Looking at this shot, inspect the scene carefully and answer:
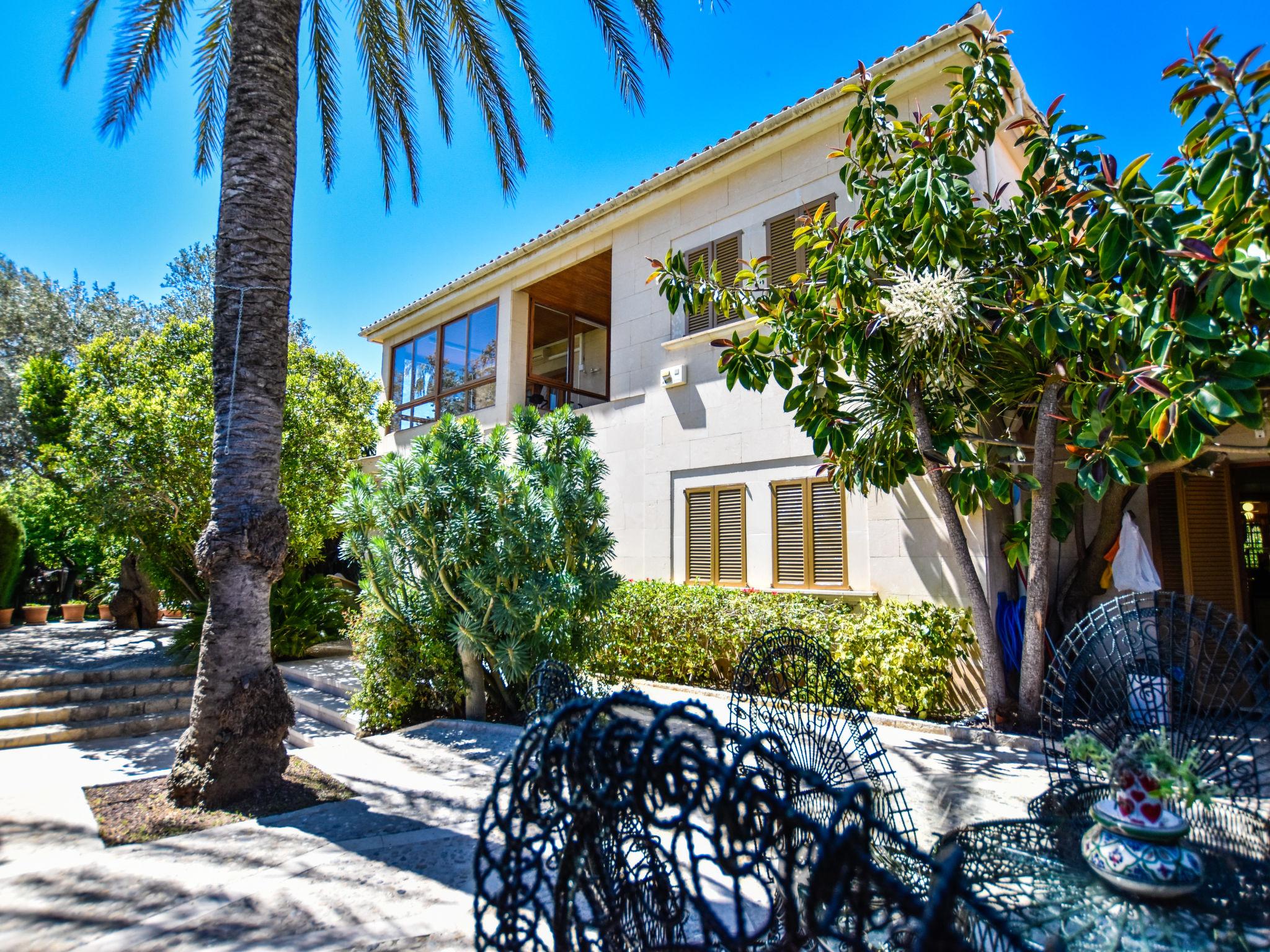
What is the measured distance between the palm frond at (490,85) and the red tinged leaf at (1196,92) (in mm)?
6944

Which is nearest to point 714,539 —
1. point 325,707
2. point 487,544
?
point 487,544

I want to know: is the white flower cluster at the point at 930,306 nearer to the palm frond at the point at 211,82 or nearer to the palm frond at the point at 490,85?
the palm frond at the point at 490,85

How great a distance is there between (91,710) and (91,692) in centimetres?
42

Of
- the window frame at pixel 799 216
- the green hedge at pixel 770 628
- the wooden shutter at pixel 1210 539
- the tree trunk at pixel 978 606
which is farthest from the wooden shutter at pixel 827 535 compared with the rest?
the wooden shutter at pixel 1210 539

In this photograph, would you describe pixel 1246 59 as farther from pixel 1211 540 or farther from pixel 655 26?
pixel 655 26

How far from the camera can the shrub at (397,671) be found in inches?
279

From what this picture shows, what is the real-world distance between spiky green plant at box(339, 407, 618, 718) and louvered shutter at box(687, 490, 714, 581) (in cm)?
269

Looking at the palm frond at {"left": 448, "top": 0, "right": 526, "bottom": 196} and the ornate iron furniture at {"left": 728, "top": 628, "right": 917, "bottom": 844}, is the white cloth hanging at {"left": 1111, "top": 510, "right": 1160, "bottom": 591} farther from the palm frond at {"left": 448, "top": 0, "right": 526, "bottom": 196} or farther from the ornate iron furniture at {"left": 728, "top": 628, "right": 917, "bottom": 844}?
the palm frond at {"left": 448, "top": 0, "right": 526, "bottom": 196}

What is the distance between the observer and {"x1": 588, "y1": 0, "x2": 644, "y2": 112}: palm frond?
7.36 meters

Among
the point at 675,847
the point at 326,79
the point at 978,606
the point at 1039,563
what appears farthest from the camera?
the point at 326,79

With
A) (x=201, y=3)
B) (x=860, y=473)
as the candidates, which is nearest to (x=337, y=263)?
(x=201, y=3)

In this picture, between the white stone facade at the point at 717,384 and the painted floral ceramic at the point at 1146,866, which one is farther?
the white stone facade at the point at 717,384

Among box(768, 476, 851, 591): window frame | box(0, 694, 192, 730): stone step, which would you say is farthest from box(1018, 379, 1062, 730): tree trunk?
box(0, 694, 192, 730): stone step

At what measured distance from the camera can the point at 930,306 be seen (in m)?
5.52
